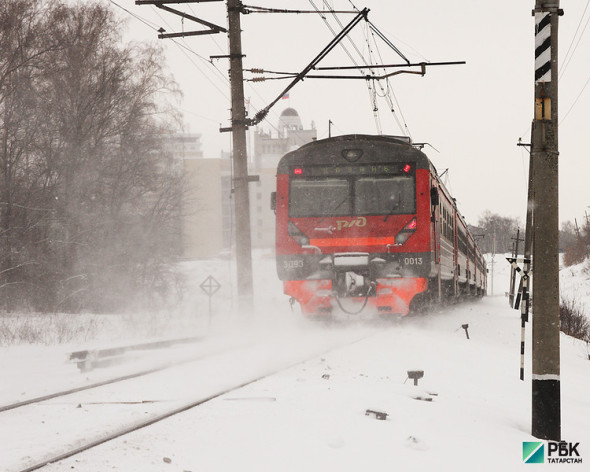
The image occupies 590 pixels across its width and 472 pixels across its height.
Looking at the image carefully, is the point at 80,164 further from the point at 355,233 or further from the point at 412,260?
the point at 412,260

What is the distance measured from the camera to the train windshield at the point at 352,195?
12367 millimetres

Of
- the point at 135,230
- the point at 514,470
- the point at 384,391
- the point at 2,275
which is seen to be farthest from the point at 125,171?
the point at 514,470

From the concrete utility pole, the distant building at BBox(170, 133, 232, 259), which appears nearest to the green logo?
the concrete utility pole

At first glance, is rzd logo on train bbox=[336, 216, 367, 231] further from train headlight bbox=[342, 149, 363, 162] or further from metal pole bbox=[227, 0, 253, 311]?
metal pole bbox=[227, 0, 253, 311]

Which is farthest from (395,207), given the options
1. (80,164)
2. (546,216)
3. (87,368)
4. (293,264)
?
(80,164)

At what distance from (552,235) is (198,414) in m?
3.19

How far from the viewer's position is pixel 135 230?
74.8ft

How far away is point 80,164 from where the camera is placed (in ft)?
67.6

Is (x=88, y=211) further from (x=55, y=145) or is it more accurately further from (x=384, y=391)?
(x=384, y=391)

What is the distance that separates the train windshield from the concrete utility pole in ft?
22.5

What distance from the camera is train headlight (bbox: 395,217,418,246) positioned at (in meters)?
12.2

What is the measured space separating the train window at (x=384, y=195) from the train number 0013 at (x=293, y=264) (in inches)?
56.1

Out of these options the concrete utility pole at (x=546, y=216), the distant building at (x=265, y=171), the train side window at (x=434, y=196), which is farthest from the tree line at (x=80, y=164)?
the distant building at (x=265, y=171)

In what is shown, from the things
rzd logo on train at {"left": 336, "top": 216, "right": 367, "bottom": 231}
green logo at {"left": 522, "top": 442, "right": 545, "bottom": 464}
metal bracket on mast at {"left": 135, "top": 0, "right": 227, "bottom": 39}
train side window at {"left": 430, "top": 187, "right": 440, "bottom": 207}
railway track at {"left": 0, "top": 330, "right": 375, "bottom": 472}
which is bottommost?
green logo at {"left": 522, "top": 442, "right": 545, "bottom": 464}
